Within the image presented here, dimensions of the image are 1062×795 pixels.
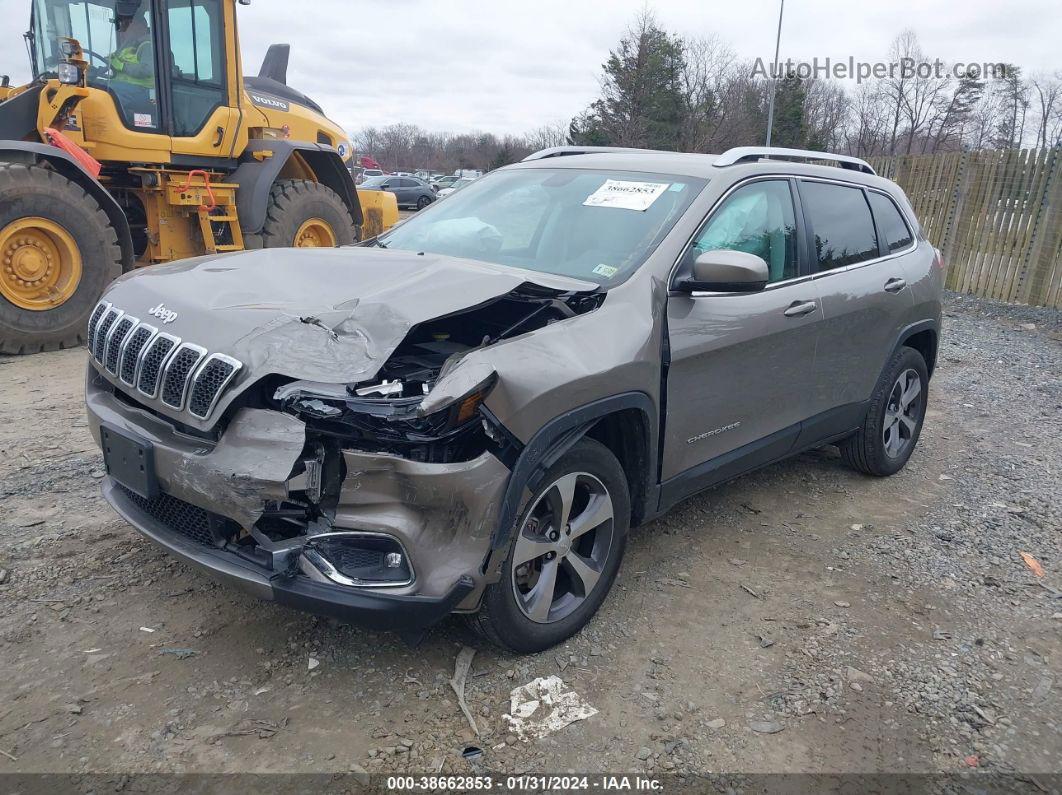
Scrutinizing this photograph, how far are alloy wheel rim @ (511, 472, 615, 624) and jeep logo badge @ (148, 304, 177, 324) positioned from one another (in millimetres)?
1455

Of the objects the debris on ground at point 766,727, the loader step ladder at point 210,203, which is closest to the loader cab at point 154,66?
the loader step ladder at point 210,203

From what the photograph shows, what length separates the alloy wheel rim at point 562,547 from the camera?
9.52 ft

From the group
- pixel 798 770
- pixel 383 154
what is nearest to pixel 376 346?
pixel 798 770

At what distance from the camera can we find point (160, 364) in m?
2.76

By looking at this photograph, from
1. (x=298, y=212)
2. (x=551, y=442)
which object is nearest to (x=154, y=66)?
(x=298, y=212)

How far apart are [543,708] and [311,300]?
1672 mm

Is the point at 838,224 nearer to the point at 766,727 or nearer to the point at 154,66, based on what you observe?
the point at 766,727

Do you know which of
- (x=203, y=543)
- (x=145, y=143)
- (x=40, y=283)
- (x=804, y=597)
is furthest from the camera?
(x=145, y=143)

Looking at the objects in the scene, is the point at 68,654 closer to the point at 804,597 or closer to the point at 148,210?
the point at 804,597

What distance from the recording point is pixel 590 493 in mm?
3115

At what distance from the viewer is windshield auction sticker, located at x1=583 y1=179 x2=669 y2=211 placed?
368 centimetres

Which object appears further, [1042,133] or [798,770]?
[1042,133]

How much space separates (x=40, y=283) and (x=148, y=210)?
6.03ft

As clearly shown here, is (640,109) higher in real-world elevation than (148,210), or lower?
higher
